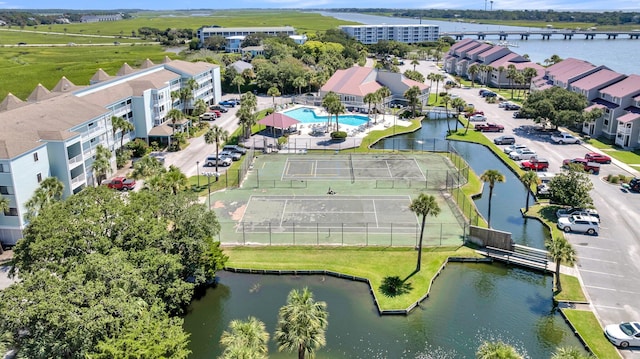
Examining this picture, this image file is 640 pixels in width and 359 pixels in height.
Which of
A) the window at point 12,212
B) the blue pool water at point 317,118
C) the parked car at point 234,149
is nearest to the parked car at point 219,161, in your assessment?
the parked car at point 234,149

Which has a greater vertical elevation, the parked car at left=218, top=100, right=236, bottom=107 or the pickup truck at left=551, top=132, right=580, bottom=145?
the parked car at left=218, top=100, right=236, bottom=107

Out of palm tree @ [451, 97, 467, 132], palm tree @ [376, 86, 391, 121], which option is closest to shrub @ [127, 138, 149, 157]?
palm tree @ [376, 86, 391, 121]

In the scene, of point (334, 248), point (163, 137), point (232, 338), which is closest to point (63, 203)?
point (232, 338)

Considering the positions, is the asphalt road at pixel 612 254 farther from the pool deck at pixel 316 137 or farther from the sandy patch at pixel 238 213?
the sandy patch at pixel 238 213

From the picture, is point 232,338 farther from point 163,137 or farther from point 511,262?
point 163,137

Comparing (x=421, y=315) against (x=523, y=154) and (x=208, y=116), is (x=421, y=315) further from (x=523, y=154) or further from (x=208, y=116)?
(x=208, y=116)

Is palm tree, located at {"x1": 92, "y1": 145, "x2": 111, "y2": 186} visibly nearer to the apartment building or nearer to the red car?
the apartment building

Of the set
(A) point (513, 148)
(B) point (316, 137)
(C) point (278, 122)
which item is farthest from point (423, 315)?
(C) point (278, 122)
